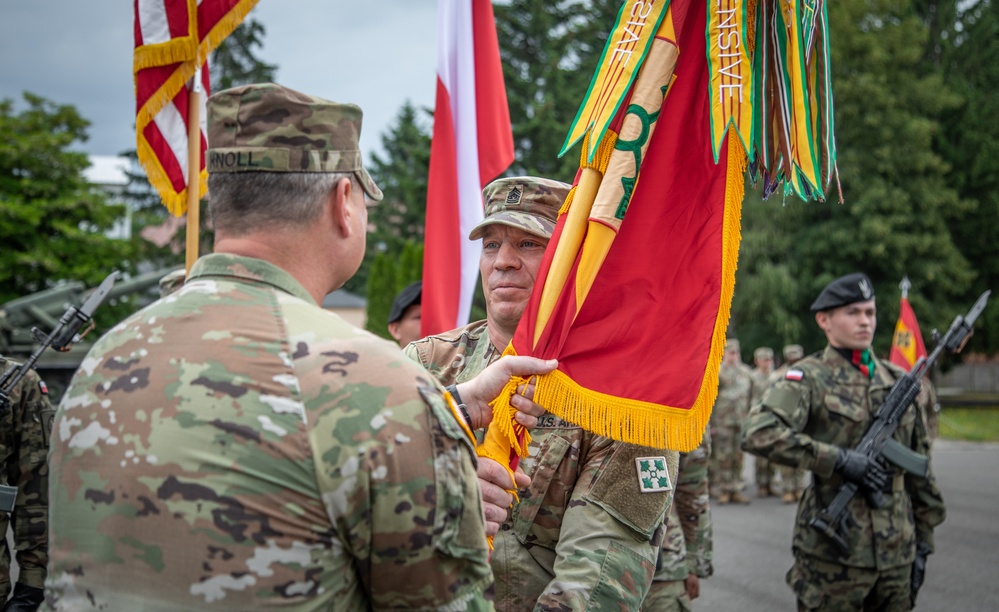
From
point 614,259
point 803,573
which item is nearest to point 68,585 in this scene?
point 614,259

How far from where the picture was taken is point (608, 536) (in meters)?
2.42

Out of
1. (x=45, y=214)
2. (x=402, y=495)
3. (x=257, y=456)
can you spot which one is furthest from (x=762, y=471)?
(x=45, y=214)

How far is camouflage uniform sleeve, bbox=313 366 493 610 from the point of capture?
1452mm

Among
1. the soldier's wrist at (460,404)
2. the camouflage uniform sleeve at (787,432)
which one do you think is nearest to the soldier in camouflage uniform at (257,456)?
the soldier's wrist at (460,404)

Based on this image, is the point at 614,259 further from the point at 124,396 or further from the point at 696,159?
the point at 124,396

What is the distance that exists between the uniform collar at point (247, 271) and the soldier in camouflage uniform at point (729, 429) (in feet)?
36.7

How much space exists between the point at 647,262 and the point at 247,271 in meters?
1.37

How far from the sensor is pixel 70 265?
2395 centimetres

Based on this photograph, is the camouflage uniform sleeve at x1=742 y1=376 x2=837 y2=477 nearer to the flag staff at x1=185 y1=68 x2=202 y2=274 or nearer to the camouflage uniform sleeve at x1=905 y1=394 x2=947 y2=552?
the camouflage uniform sleeve at x1=905 y1=394 x2=947 y2=552

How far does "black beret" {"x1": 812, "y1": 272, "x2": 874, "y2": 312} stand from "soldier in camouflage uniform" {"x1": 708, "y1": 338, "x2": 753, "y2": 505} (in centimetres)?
715

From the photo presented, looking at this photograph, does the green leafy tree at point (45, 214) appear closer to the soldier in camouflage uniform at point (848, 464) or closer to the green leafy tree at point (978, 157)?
the soldier in camouflage uniform at point (848, 464)

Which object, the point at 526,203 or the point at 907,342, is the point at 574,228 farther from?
the point at 907,342

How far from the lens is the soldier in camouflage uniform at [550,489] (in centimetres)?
236

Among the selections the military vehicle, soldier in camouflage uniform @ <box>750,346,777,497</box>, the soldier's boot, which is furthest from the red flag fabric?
the military vehicle
